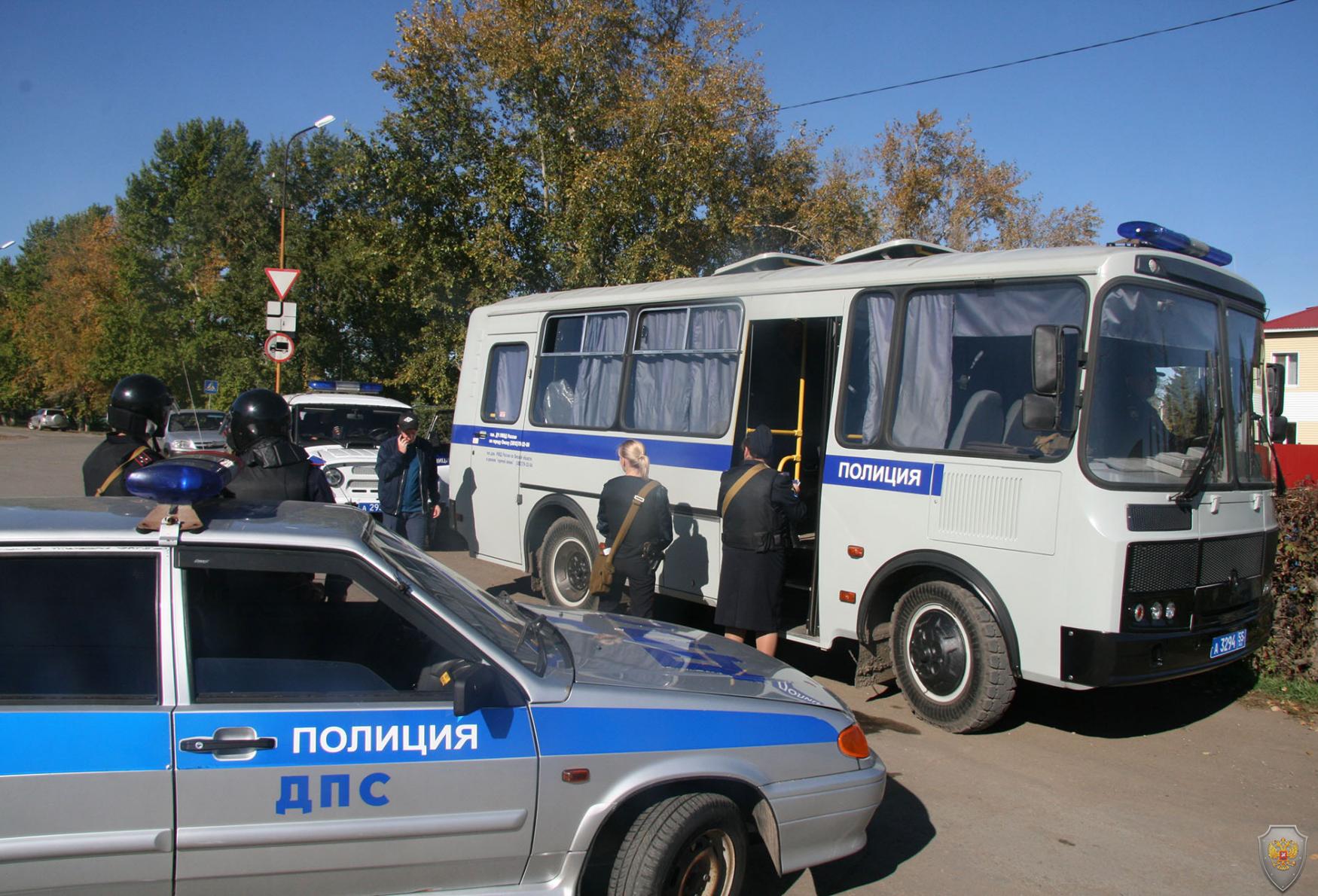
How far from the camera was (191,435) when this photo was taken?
24.5 meters

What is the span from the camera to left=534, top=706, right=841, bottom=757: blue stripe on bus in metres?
3.13

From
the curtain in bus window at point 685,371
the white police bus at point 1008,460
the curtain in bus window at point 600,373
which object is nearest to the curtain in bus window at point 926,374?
the white police bus at point 1008,460

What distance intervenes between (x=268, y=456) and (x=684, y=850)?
3.33 metres

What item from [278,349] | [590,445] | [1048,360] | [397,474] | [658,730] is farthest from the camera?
[278,349]

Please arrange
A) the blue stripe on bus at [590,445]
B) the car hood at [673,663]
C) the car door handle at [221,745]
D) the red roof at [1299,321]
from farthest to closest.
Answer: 1. the red roof at [1299,321]
2. the blue stripe on bus at [590,445]
3. the car hood at [673,663]
4. the car door handle at [221,745]

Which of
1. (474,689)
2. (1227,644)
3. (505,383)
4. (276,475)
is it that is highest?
(505,383)

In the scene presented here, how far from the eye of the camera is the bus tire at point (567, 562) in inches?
341

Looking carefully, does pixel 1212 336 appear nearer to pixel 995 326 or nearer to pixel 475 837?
pixel 995 326

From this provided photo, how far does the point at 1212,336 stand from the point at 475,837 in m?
5.41

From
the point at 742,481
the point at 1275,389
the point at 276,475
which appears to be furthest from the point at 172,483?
the point at 1275,389

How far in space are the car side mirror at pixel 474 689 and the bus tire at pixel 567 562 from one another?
538 cm

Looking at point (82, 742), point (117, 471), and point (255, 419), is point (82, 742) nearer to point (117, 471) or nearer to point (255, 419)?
point (117, 471)

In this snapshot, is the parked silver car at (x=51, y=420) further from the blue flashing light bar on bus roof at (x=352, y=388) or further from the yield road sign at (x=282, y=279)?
the blue flashing light bar on bus roof at (x=352, y=388)

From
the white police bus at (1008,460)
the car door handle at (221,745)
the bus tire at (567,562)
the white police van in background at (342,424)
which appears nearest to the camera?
the car door handle at (221,745)
